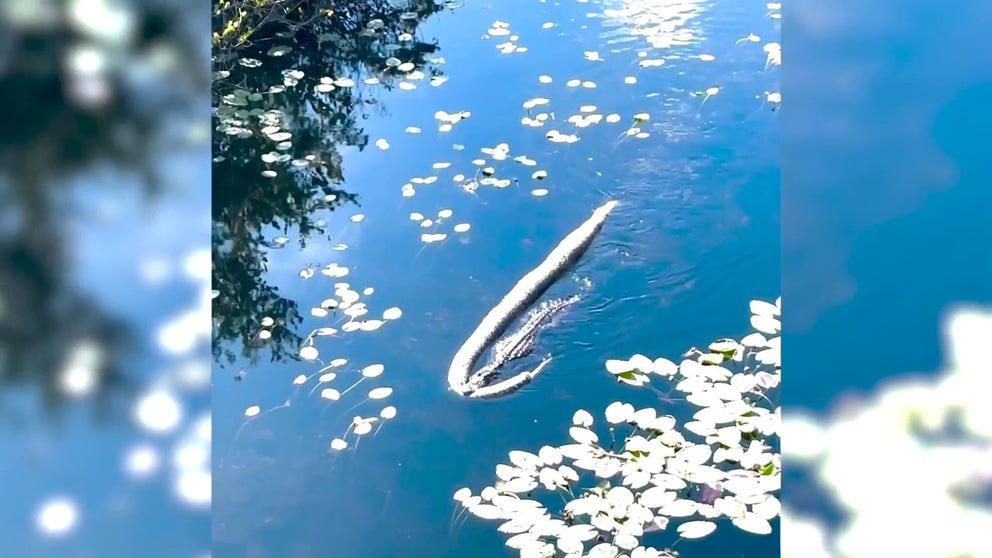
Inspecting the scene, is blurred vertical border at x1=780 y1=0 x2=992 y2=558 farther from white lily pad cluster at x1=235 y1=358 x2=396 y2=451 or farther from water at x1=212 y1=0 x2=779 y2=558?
white lily pad cluster at x1=235 y1=358 x2=396 y2=451

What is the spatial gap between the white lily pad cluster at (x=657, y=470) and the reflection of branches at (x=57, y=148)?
1315mm

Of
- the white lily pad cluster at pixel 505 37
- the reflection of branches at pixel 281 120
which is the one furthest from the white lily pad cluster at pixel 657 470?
the white lily pad cluster at pixel 505 37

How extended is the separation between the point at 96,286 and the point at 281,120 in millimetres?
2920

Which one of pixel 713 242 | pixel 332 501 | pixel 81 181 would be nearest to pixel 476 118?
pixel 713 242

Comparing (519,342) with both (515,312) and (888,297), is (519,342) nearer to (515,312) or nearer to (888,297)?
(515,312)

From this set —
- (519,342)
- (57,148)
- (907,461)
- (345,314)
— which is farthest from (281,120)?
(907,461)

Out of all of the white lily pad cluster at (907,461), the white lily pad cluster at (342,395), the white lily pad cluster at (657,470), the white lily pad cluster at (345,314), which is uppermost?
the white lily pad cluster at (907,461)

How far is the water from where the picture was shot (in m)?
1.79

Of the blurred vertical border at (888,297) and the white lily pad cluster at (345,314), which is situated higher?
the blurred vertical border at (888,297)

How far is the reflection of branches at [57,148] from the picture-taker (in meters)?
0.34

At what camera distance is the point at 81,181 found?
0.35 meters

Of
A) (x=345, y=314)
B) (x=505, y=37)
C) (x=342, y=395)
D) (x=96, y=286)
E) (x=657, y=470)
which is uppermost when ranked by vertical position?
(x=505, y=37)

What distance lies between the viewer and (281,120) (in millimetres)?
3145

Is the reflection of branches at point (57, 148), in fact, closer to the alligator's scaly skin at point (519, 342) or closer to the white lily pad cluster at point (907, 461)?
the white lily pad cluster at point (907, 461)
